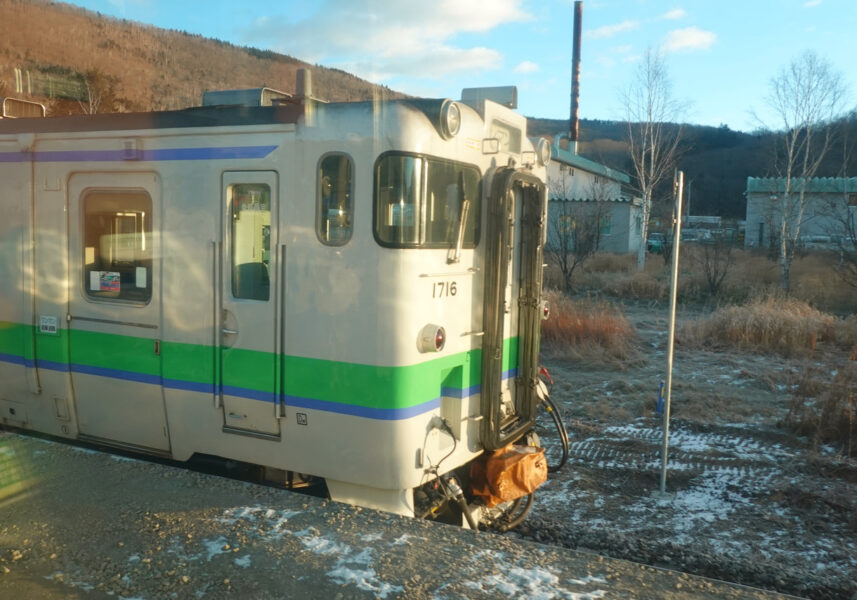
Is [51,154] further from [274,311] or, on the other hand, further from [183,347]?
[274,311]

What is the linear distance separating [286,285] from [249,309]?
0.35 meters

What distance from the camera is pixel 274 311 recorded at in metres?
4.82

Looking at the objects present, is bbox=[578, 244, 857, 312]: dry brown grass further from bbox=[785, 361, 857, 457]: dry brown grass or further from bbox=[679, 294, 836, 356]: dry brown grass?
bbox=[785, 361, 857, 457]: dry brown grass

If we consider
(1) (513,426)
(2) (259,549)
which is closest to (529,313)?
(1) (513,426)

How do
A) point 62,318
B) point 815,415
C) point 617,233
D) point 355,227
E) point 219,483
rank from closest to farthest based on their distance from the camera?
point 355,227 < point 219,483 < point 62,318 < point 815,415 < point 617,233

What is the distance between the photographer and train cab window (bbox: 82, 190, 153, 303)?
17.7ft

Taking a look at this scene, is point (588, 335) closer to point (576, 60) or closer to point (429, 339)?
point (429, 339)

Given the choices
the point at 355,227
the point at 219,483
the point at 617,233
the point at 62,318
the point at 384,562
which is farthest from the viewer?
the point at 617,233

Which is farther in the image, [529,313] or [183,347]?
[529,313]

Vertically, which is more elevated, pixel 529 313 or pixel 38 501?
pixel 529 313

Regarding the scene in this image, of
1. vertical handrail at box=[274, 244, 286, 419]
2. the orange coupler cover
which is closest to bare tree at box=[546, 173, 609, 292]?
the orange coupler cover

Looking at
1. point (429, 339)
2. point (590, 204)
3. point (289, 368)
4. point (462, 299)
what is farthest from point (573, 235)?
point (289, 368)

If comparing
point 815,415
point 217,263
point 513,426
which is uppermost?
point 217,263

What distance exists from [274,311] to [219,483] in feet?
4.10
